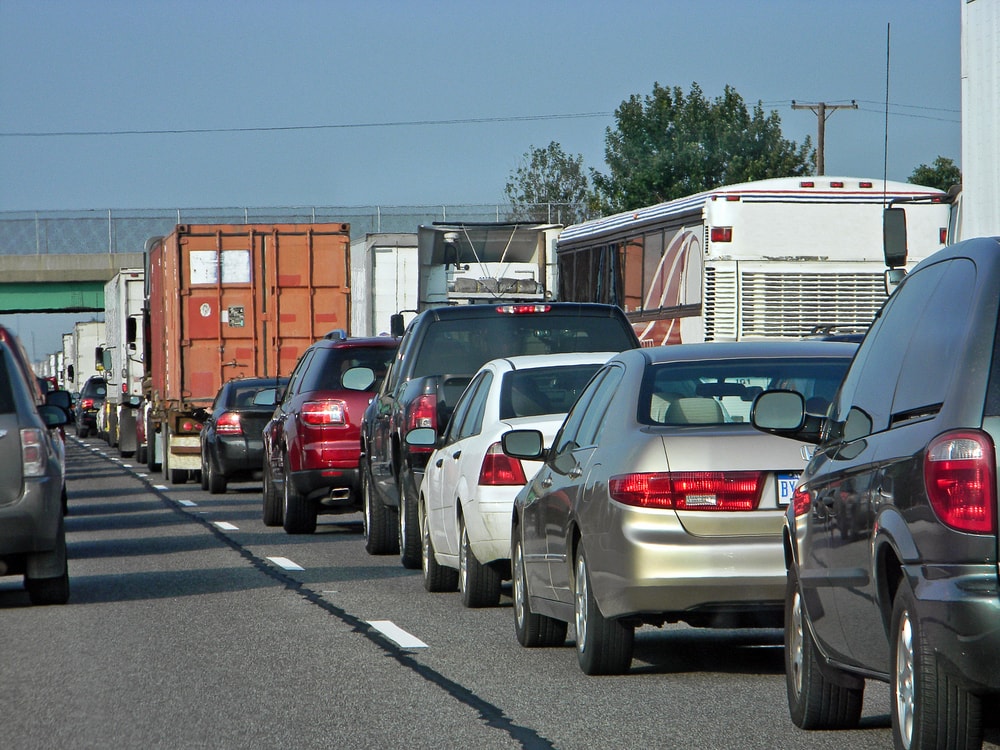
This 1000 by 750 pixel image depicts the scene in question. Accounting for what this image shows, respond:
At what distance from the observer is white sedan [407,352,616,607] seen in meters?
10.6

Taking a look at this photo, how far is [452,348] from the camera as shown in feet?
47.7

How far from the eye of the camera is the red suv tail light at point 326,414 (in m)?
17.5

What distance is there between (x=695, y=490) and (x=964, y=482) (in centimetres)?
298

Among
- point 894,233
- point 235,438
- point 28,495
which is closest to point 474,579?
point 28,495

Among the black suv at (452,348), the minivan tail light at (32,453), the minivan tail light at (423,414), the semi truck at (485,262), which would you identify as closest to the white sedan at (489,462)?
the minivan tail light at (423,414)

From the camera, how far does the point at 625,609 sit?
788cm

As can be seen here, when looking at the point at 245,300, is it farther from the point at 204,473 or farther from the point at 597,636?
the point at 597,636

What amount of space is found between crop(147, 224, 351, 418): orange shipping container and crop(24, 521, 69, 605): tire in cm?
1544

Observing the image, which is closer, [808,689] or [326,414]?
[808,689]

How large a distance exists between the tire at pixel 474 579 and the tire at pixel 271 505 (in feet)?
25.4

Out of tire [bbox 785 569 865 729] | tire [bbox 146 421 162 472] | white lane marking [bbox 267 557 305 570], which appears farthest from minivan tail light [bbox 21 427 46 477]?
tire [bbox 146 421 162 472]

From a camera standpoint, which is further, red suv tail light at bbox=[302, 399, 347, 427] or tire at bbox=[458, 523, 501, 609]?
red suv tail light at bbox=[302, 399, 347, 427]

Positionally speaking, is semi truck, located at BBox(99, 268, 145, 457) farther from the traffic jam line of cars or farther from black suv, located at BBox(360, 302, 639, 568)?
the traffic jam line of cars

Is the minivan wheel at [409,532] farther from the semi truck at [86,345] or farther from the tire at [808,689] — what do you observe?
the semi truck at [86,345]
